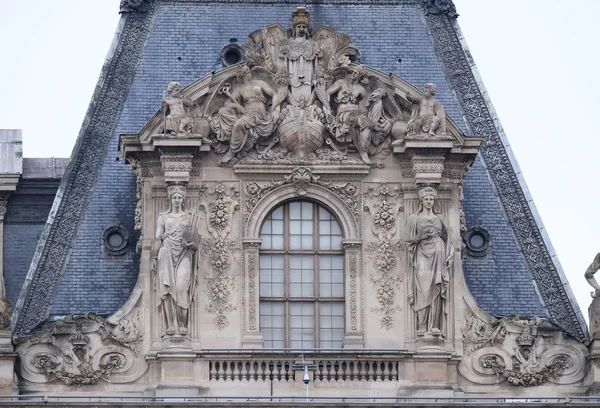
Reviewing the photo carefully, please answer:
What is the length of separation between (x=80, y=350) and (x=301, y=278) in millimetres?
4487

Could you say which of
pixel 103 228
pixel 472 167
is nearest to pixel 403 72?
pixel 472 167

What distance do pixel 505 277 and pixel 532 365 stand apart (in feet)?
7.34

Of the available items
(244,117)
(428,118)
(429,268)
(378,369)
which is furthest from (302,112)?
(378,369)

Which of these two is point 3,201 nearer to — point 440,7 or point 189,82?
point 189,82

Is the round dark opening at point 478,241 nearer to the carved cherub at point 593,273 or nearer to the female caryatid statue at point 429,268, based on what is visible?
the female caryatid statue at point 429,268

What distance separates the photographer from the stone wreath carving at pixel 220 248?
52.3 m

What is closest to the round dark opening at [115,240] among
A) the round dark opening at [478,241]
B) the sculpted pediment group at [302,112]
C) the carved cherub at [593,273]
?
the sculpted pediment group at [302,112]

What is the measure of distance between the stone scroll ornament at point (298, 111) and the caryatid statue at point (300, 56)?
19mm

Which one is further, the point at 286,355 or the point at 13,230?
the point at 13,230

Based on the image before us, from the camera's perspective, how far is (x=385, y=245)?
52.9 meters

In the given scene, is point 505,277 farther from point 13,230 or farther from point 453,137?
point 13,230

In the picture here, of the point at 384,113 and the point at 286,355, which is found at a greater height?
the point at 384,113

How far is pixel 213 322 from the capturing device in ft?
171

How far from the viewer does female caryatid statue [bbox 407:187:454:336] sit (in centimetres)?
5209
